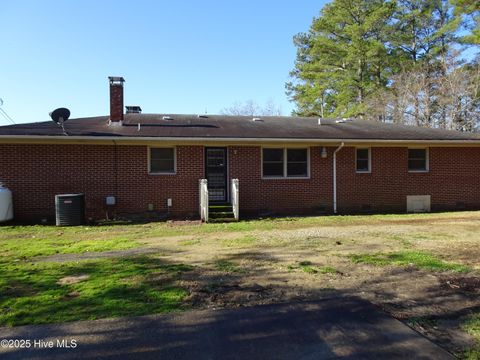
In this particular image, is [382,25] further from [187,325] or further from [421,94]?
[187,325]

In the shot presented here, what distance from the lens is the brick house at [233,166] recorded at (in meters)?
12.0

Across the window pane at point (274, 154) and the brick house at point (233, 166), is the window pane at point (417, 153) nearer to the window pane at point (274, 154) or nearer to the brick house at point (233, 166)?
the brick house at point (233, 166)

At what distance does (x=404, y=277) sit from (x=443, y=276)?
1.80ft

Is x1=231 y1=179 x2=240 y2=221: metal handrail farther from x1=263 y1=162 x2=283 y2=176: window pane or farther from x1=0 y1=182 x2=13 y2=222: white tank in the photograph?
x1=0 y1=182 x2=13 y2=222: white tank

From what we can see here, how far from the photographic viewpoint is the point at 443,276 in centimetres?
537

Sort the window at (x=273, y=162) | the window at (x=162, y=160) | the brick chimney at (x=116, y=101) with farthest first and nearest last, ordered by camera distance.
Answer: the brick chimney at (x=116, y=101) → the window at (x=273, y=162) → the window at (x=162, y=160)

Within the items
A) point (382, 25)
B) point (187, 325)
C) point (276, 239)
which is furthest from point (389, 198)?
point (382, 25)

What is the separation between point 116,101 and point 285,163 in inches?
259

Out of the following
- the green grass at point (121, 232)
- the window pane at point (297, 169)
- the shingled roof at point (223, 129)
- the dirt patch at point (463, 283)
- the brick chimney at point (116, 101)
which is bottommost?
the green grass at point (121, 232)

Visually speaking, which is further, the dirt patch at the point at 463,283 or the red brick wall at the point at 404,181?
the red brick wall at the point at 404,181

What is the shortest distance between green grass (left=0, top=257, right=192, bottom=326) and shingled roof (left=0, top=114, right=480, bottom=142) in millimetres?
6633

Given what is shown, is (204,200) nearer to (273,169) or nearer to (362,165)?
(273,169)

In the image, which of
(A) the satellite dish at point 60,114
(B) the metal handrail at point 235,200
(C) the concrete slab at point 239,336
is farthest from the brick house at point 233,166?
(C) the concrete slab at point 239,336

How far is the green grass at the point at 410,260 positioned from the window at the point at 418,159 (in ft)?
27.7
